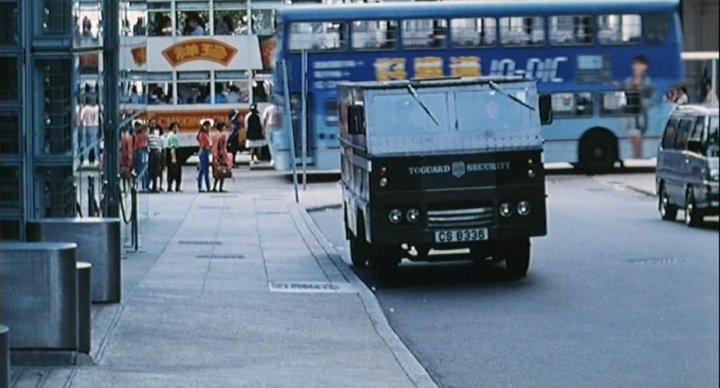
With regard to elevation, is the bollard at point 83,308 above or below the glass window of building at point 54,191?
below

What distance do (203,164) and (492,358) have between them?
28391 mm

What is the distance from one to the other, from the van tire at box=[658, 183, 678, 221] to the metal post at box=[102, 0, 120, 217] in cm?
754

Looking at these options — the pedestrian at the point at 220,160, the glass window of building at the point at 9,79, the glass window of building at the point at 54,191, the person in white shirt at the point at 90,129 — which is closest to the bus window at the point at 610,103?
the pedestrian at the point at 220,160

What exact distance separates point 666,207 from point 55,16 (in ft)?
41.0

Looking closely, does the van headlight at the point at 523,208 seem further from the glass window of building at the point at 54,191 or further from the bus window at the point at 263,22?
the bus window at the point at 263,22

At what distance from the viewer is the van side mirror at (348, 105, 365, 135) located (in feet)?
60.0

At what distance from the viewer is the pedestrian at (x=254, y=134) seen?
45875mm

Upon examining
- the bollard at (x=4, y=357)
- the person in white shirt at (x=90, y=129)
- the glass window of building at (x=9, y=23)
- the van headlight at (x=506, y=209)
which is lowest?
the bollard at (x=4, y=357)

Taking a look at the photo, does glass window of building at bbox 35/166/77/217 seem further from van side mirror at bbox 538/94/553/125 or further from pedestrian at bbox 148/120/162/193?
pedestrian at bbox 148/120/162/193

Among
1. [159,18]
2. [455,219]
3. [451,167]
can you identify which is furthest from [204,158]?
[455,219]

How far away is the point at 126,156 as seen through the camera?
2330 centimetres

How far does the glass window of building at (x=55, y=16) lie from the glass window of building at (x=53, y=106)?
0.26 metres

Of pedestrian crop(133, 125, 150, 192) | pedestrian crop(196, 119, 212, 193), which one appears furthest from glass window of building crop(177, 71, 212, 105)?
pedestrian crop(133, 125, 150, 192)

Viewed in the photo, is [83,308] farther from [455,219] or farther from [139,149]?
[139,149]
